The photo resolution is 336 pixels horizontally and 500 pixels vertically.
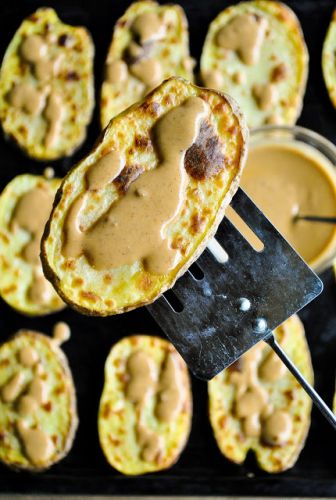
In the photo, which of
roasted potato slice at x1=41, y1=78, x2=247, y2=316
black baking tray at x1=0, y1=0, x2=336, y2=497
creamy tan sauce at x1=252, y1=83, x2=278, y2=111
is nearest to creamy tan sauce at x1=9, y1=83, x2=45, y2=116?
black baking tray at x1=0, y1=0, x2=336, y2=497

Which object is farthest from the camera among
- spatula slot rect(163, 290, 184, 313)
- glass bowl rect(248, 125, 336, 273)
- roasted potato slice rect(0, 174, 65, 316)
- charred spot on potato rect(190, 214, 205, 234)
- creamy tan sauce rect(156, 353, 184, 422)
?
roasted potato slice rect(0, 174, 65, 316)

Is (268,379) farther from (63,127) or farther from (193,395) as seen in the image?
(63,127)

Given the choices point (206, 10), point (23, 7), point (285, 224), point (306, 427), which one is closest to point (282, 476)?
point (306, 427)

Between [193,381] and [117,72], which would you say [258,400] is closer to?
[193,381]

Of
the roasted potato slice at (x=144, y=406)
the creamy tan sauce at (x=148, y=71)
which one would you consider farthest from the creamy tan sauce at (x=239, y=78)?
the roasted potato slice at (x=144, y=406)

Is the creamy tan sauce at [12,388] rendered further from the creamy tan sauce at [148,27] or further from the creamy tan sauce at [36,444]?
the creamy tan sauce at [148,27]

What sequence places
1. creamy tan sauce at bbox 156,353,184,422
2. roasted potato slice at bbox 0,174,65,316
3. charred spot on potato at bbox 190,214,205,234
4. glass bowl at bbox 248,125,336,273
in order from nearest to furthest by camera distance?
charred spot on potato at bbox 190,214,205,234
glass bowl at bbox 248,125,336,273
creamy tan sauce at bbox 156,353,184,422
roasted potato slice at bbox 0,174,65,316

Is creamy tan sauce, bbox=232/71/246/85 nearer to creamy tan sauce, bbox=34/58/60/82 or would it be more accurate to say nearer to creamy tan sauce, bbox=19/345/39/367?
creamy tan sauce, bbox=34/58/60/82
